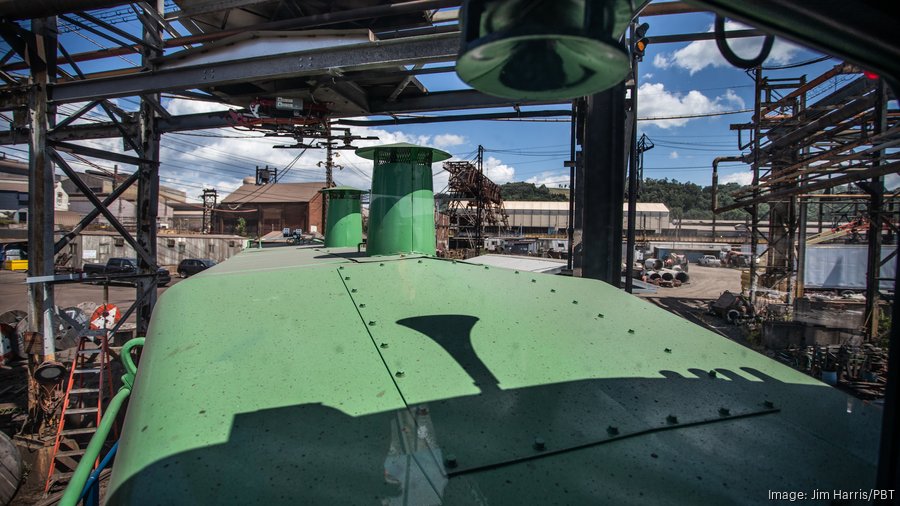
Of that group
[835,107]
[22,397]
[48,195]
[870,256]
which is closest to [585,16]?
[48,195]

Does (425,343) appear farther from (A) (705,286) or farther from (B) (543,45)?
(A) (705,286)

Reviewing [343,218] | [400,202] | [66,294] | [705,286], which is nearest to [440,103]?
[343,218]

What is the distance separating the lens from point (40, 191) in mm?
7062

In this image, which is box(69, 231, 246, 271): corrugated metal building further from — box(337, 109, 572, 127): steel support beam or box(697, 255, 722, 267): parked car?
box(697, 255, 722, 267): parked car

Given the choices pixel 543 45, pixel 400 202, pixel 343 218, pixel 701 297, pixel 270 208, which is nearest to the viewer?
pixel 543 45

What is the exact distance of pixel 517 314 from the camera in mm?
3053

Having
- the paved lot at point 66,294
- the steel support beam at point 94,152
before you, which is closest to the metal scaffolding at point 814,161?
the steel support beam at point 94,152

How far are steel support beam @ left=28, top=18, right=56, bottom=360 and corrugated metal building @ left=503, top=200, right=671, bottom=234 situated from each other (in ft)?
188

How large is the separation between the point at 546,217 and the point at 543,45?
2561 inches

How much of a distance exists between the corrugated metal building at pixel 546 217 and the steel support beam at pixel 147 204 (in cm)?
5574

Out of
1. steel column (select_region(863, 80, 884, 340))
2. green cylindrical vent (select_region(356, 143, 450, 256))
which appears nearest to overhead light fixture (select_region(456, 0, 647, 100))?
green cylindrical vent (select_region(356, 143, 450, 256))

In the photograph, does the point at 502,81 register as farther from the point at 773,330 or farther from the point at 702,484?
the point at 773,330

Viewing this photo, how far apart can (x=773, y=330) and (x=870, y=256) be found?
357 centimetres

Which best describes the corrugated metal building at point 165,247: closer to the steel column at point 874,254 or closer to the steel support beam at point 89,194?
the steel support beam at point 89,194
